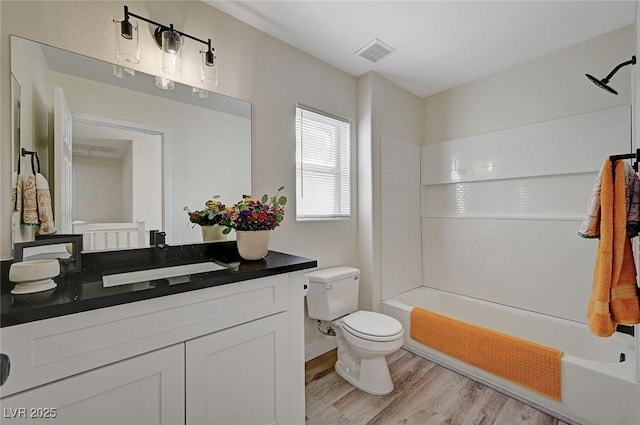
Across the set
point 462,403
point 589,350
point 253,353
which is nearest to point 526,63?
point 589,350

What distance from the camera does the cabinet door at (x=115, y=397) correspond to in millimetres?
781

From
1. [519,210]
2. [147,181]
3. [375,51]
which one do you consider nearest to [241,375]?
[147,181]

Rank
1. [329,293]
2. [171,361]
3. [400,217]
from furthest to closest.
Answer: [400,217], [329,293], [171,361]

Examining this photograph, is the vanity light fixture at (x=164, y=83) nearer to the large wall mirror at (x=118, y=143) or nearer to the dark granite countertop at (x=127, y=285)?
the large wall mirror at (x=118, y=143)

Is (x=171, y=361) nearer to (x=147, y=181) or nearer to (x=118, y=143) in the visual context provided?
(x=147, y=181)

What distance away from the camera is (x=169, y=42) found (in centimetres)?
149

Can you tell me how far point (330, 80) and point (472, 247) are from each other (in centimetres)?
206

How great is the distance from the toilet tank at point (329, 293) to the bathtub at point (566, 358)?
0.50 meters

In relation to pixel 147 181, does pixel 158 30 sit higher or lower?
higher

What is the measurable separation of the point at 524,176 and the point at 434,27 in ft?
4.66

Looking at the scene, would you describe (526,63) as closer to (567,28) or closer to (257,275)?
(567,28)

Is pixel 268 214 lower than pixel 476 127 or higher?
lower

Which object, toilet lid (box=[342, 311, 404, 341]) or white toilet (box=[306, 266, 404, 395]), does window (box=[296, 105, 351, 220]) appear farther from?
toilet lid (box=[342, 311, 404, 341])

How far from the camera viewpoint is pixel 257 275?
1230 mm
